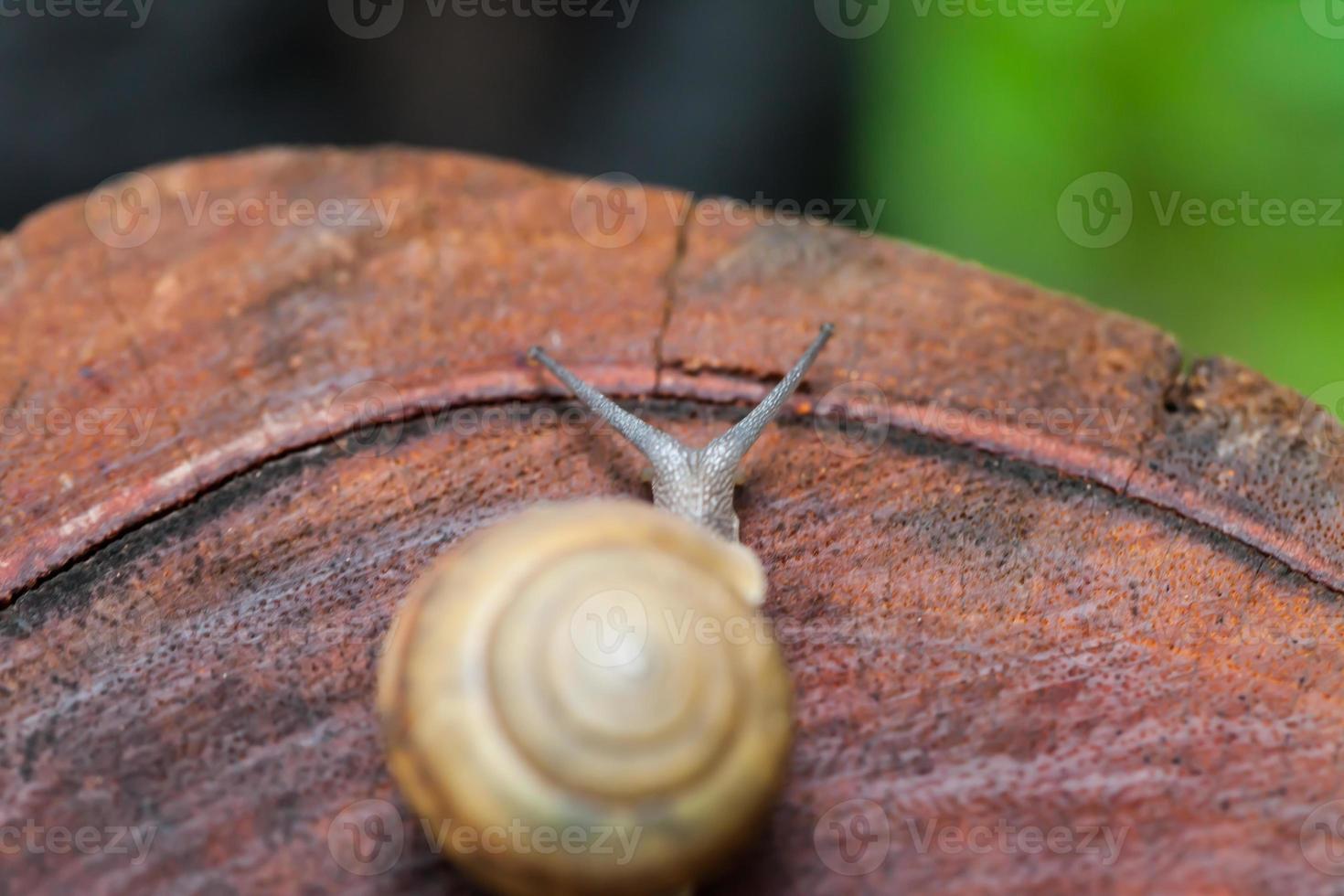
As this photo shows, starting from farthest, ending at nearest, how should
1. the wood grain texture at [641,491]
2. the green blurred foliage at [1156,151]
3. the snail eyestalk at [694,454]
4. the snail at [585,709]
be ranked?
the green blurred foliage at [1156,151], the snail eyestalk at [694,454], the wood grain texture at [641,491], the snail at [585,709]

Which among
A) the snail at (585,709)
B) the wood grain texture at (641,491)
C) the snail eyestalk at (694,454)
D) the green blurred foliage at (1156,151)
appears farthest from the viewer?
the green blurred foliage at (1156,151)

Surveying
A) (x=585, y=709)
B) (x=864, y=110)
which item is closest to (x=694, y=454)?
(x=585, y=709)

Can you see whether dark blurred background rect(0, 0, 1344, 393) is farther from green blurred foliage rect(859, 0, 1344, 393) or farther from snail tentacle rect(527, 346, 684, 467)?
snail tentacle rect(527, 346, 684, 467)

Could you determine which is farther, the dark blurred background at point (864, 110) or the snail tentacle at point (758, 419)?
the dark blurred background at point (864, 110)

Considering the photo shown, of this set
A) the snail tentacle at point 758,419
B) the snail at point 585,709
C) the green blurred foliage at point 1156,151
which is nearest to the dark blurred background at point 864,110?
the green blurred foliage at point 1156,151

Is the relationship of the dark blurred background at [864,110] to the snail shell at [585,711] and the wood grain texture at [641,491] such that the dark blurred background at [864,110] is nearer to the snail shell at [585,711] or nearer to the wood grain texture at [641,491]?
the wood grain texture at [641,491]

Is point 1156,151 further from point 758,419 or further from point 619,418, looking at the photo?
point 619,418

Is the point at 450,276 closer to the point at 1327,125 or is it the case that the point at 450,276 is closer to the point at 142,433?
the point at 142,433
